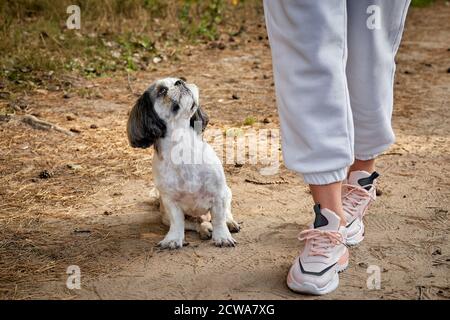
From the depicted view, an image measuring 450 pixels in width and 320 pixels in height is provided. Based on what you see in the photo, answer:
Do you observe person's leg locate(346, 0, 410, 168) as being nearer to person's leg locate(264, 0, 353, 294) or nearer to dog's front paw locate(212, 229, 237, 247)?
person's leg locate(264, 0, 353, 294)

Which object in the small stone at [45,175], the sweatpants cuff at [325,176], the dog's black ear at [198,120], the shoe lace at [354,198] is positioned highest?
the dog's black ear at [198,120]

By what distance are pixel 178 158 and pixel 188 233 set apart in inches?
18.2

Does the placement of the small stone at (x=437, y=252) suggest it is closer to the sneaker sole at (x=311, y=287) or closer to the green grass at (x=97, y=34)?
the sneaker sole at (x=311, y=287)

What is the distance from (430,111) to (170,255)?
313 cm

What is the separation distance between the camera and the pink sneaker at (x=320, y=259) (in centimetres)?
281

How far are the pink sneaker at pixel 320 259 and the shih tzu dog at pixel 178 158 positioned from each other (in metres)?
0.58

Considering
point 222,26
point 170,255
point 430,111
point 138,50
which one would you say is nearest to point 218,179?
point 170,255

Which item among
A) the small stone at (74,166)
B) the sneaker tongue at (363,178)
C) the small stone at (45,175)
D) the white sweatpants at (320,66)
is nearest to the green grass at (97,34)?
the small stone at (74,166)

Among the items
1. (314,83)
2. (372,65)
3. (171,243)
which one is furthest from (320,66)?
(171,243)

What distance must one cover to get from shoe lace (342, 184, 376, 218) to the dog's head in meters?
0.87

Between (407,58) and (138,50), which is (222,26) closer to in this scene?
(138,50)

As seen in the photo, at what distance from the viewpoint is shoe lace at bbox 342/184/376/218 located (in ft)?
10.9

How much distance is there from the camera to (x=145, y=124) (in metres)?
3.38

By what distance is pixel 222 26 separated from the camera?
28.3 feet
